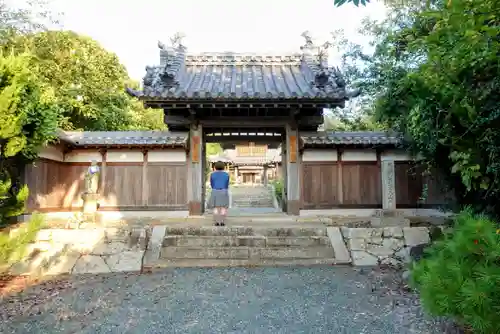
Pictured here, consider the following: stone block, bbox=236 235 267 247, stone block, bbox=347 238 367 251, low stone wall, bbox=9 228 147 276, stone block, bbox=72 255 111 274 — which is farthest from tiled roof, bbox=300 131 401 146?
stone block, bbox=72 255 111 274

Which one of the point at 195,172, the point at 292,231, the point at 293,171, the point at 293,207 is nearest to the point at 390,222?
the point at 292,231

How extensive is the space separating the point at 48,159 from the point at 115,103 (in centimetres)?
721

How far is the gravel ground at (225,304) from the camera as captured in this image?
375 centimetres

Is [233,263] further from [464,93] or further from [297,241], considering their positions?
[464,93]

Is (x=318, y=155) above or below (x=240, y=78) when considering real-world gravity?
below

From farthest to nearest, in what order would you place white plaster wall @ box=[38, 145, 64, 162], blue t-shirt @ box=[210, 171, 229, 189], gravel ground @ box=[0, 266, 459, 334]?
white plaster wall @ box=[38, 145, 64, 162], blue t-shirt @ box=[210, 171, 229, 189], gravel ground @ box=[0, 266, 459, 334]

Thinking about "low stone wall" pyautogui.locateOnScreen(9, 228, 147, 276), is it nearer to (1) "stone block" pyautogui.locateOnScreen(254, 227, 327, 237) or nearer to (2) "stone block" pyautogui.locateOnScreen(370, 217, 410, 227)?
(1) "stone block" pyautogui.locateOnScreen(254, 227, 327, 237)

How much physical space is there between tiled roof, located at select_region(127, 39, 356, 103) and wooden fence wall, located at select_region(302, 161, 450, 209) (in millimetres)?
2051

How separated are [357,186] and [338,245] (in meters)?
3.56

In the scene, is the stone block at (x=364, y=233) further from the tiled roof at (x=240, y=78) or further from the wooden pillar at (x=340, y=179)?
the tiled roof at (x=240, y=78)

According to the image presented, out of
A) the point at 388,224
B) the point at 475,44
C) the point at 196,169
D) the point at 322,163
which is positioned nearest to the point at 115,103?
the point at 196,169

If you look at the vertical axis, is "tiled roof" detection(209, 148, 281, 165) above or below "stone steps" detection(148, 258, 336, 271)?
above

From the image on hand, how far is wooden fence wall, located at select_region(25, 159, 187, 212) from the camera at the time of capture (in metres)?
9.52

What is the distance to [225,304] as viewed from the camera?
14.4 feet
